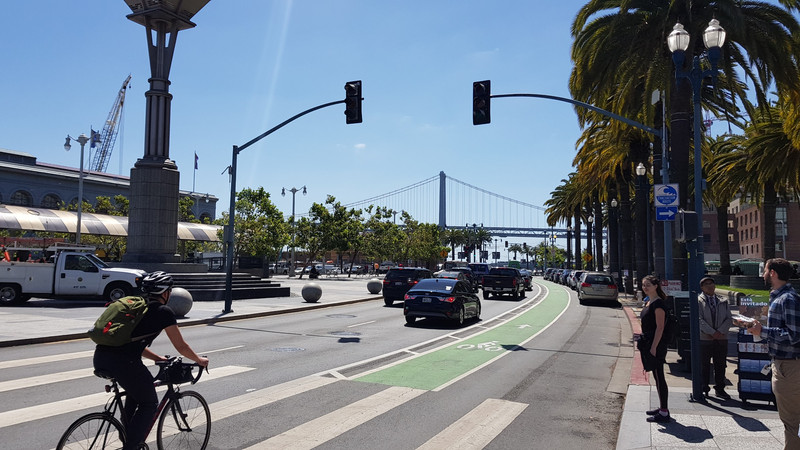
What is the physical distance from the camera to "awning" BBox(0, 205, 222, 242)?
40.8 meters

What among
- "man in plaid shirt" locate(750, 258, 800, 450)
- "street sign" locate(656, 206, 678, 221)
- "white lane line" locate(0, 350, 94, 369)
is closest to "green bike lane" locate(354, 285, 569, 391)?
"street sign" locate(656, 206, 678, 221)

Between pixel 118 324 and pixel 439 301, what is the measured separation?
46.0ft

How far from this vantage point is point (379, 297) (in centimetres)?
3262

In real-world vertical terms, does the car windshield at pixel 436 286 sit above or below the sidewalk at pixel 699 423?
above

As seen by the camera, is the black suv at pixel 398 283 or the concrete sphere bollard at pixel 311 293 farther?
the black suv at pixel 398 283

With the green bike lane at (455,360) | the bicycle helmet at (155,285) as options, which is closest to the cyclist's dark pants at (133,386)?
the bicycle helmet at (155,285)

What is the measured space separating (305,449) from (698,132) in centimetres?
794

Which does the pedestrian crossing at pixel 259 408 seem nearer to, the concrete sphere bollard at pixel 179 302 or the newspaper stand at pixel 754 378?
the newspaper stand at pixel 754 378

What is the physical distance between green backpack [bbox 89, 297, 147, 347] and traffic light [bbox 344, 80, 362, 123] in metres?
14.1

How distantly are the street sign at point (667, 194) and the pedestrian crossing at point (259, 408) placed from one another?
8189mm

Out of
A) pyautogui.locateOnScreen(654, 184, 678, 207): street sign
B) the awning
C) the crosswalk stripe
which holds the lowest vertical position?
the crosswalk stripe

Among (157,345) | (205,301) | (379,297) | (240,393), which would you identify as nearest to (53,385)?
(240,393)

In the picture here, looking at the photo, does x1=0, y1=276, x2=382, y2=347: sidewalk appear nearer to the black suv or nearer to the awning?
the black suv

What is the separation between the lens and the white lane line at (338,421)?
6.39 meters
